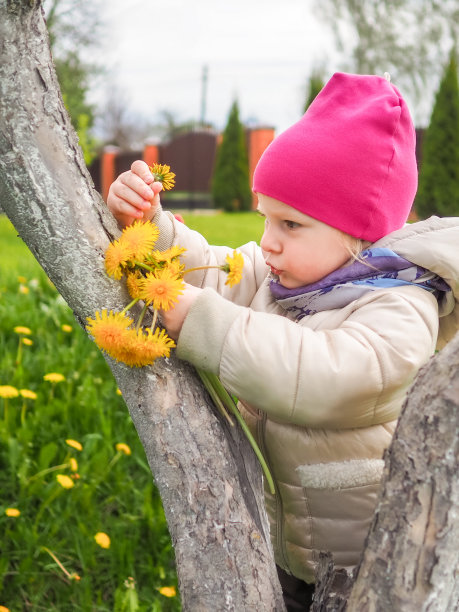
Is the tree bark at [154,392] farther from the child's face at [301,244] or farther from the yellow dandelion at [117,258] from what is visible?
the child's face at [301,244]

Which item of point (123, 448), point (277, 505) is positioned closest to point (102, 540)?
point (123, 448)

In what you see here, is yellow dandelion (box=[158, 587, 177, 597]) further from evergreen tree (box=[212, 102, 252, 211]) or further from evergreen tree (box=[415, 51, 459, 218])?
evergreen tree (box=[212, 102, 252, 211])

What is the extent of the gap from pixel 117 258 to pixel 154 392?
256 mm

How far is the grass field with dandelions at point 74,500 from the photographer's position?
6.89 feet

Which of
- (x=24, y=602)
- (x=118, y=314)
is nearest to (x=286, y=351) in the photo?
(x=118, y=314)

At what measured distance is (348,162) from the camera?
4.68ft

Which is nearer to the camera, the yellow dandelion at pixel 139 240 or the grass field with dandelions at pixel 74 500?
the yellow dandelion at pixel 139 240

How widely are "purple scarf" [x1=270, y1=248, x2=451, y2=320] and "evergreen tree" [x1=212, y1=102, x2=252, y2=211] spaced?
1607cm

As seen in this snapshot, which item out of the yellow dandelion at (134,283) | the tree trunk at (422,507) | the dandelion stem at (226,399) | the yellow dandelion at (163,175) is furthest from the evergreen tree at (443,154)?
the tree trunk at (422,507)

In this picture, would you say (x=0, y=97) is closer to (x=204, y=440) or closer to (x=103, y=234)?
(x=103, y=234)

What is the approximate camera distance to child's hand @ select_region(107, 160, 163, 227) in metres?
1.43

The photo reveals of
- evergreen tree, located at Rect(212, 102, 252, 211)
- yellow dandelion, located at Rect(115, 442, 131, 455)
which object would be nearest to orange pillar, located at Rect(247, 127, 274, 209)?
evergreen tree, located at Rect(212, 102, 252, 211)

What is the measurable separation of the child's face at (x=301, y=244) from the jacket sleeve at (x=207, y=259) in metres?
0.19

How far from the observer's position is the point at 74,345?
3.43 metres
